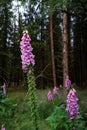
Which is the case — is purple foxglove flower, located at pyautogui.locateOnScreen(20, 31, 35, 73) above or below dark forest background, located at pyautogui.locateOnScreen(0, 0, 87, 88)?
above

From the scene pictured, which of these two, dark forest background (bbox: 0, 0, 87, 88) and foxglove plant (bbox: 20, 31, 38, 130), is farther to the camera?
dark forest background (bbox: 0, 0, 87, 88)

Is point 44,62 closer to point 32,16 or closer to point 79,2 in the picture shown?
point 32,16

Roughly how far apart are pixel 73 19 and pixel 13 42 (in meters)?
8.28

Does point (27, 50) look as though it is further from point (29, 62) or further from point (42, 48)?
point (42, 48)

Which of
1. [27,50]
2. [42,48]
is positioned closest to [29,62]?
[27,50]

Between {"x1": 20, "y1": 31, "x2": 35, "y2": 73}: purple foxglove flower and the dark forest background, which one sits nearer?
{"x1": 20, "y1": 31, "x2": 35, "y2": 73}: purple foxglove flower

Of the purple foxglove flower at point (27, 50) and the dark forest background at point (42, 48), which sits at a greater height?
the purple foxglove flower at point (27, 50)

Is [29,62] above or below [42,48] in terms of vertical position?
above

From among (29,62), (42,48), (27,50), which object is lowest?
(42,48)

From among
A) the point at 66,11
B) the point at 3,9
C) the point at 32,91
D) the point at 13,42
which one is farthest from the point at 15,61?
the point at 32,91

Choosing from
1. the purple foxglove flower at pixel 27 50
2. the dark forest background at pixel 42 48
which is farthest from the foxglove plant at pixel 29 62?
the dark forest background at pixel 42 48

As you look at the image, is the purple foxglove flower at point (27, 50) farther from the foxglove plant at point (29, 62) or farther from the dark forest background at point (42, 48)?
the dark forest background at point (42, 48)

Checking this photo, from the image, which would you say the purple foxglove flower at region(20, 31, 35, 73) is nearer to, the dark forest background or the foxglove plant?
the foxglove plant

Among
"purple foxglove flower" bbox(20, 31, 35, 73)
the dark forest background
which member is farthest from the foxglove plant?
the dark forest background
